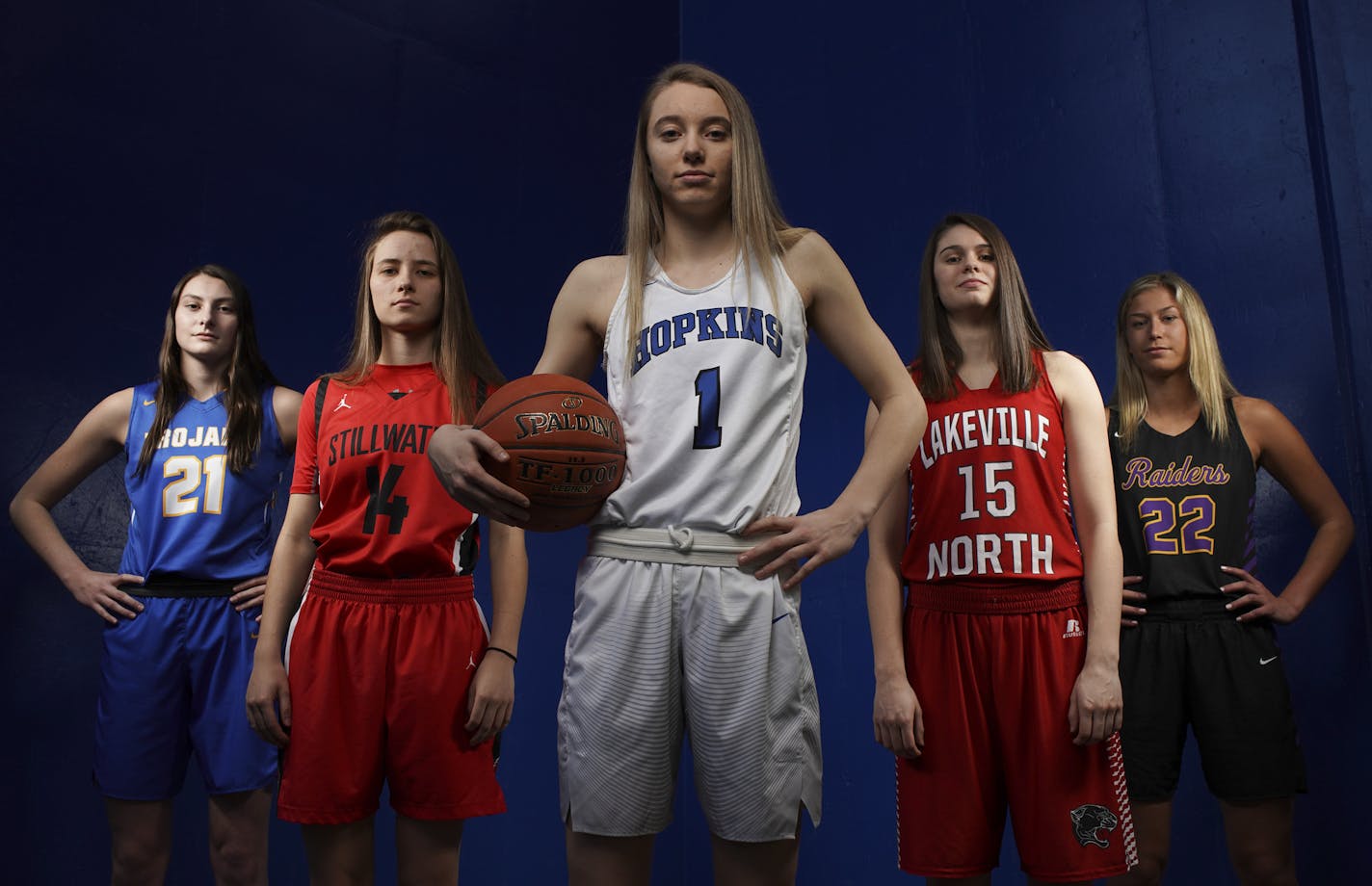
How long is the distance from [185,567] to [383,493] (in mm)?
880

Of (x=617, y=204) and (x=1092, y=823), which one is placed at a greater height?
(x=617, y=204)

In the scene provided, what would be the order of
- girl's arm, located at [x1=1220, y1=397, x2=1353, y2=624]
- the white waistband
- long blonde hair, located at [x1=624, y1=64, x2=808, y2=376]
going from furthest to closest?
girl's arm, located at [x1=1220, y1=397, x2=1353, y2=624] → long blonde hair, located at [x1=624, y1=64, x2=808, y2=376] → the white waistband

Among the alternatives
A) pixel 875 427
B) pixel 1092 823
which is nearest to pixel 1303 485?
pixel 1092 823

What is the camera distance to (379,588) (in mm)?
2283

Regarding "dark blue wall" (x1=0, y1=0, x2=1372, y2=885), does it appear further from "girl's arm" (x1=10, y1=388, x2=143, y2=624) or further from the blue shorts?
the blue shorts

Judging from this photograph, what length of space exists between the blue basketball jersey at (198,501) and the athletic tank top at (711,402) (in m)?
1.53

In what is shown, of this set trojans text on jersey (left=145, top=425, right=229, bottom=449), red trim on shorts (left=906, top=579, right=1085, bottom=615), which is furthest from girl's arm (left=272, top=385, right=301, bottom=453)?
red trim on shorts (left=906, top=579, right=1085, bottom=615)

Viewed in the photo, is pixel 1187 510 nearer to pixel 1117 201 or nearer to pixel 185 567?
pixel 1117 201

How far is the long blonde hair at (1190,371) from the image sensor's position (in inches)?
119

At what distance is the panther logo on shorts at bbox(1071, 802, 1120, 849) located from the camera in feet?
6.93

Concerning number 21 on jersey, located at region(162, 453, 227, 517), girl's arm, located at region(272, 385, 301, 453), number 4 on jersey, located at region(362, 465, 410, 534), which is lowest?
number 4 on jersey, located at region(362, 465, 410, 534)

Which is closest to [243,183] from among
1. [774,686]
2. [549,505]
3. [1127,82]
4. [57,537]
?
A: [57,537]

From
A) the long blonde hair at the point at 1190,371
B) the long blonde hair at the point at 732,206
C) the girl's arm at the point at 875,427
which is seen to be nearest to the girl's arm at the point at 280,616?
the long blonde hair at the point at 732,206

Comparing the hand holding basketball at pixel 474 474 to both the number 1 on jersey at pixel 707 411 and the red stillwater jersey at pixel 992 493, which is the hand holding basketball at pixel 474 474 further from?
the red stillwater jersey at pixel 992 493
